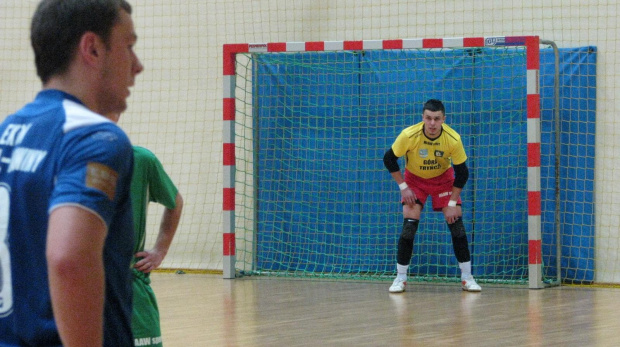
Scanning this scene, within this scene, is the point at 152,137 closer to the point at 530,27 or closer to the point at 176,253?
the point at 176,253

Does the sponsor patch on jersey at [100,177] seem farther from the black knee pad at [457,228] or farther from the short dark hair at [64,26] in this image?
the black knee pad at [457,228]

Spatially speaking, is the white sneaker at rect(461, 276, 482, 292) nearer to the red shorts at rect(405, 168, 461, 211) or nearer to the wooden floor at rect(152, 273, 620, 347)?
the wooden floor at rect(152, 273, 620, 347)

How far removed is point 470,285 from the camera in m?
8.41

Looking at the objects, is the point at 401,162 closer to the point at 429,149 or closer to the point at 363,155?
the point at 363,155

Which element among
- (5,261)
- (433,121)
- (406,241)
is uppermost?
(433,121)

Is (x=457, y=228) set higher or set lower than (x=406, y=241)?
higher

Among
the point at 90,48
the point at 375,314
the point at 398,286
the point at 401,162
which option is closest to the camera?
the point at 90,48

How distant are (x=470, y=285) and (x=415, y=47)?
93.6 inches

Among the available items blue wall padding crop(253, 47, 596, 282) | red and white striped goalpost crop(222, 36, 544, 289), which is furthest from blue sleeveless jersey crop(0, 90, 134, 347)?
blue wall padding crop(253, 47, 596, 282)

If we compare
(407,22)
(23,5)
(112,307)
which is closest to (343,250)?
(407,22)

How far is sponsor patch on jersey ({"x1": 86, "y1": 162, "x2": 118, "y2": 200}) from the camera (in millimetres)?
1355

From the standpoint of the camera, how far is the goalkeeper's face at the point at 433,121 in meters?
8.22

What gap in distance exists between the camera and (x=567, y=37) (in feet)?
29.6

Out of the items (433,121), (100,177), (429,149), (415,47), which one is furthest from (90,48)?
(415,47)
